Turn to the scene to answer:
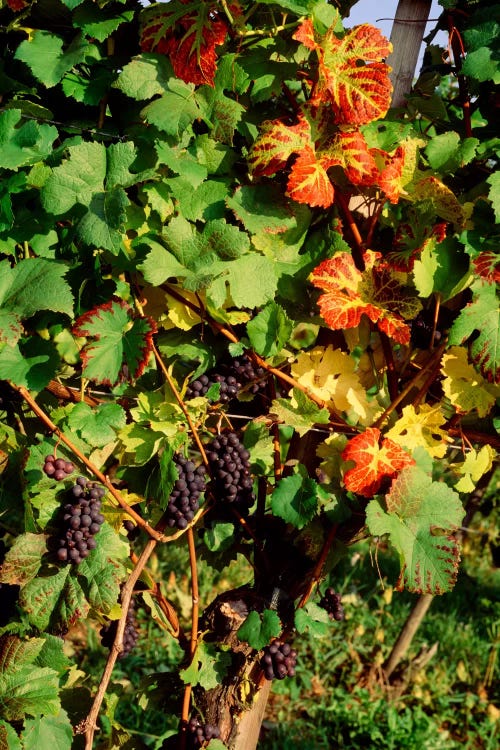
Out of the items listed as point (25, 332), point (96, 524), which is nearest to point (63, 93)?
point (25, 332)

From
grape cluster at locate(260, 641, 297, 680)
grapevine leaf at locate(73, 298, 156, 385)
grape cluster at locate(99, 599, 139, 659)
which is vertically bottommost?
grape cluster at locate(99, 599, 139, 659)

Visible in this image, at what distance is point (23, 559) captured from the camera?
1.39m

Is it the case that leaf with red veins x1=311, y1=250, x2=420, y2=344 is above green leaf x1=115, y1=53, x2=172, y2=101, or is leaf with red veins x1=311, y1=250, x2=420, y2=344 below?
below

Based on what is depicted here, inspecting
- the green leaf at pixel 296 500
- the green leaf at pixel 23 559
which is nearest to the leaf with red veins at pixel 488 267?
the green leaf at pixel 296 500

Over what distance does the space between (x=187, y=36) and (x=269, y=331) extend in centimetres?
60

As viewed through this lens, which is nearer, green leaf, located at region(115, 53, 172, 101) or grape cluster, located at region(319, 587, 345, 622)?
green leaf, located at region(115, 53, 172, 101)

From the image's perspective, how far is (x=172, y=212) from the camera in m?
1.40

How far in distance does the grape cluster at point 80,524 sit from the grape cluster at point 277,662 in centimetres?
47

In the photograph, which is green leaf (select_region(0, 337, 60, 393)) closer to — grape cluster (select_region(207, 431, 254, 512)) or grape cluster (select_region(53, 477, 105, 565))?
grape cluster (select_region(53, 477, 105, 565))

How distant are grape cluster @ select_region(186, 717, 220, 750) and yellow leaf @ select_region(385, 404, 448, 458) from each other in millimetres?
819

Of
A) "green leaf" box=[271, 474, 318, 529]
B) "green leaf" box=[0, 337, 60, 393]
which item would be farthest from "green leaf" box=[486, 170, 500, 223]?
"green leaf" box=[0, 337, 60, 393]

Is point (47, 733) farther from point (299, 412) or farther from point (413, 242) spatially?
point (413, 242)

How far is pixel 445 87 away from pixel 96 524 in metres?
4.25

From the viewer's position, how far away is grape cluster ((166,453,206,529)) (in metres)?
1.40
